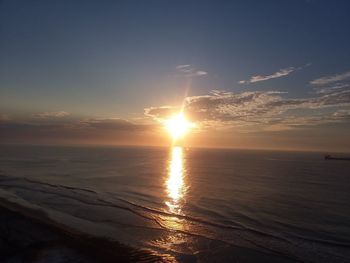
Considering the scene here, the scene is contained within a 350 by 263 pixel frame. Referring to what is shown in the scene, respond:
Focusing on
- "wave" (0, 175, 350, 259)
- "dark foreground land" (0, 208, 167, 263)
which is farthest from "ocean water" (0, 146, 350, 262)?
"dark foreground land" (0, 208, 167, 263)

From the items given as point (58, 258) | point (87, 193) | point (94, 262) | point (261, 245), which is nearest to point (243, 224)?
point (261, 245)

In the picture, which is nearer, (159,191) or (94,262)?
(94,262)

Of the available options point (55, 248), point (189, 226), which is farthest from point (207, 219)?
point (55, 248)

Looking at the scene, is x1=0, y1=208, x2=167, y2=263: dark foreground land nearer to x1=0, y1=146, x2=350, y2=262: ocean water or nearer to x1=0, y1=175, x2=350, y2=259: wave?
x1=0, y1=146, x2=350, y2=262: ocean water

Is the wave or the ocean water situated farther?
the wave

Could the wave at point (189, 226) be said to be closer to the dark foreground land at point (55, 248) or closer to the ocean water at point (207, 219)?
the ocean water at point (207, 219)

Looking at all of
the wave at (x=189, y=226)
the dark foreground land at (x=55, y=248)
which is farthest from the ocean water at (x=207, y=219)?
the dark foreground land at (x=55, y=248)

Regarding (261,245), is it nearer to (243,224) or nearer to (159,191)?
(243,224)

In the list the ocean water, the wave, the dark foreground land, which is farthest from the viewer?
the wave
